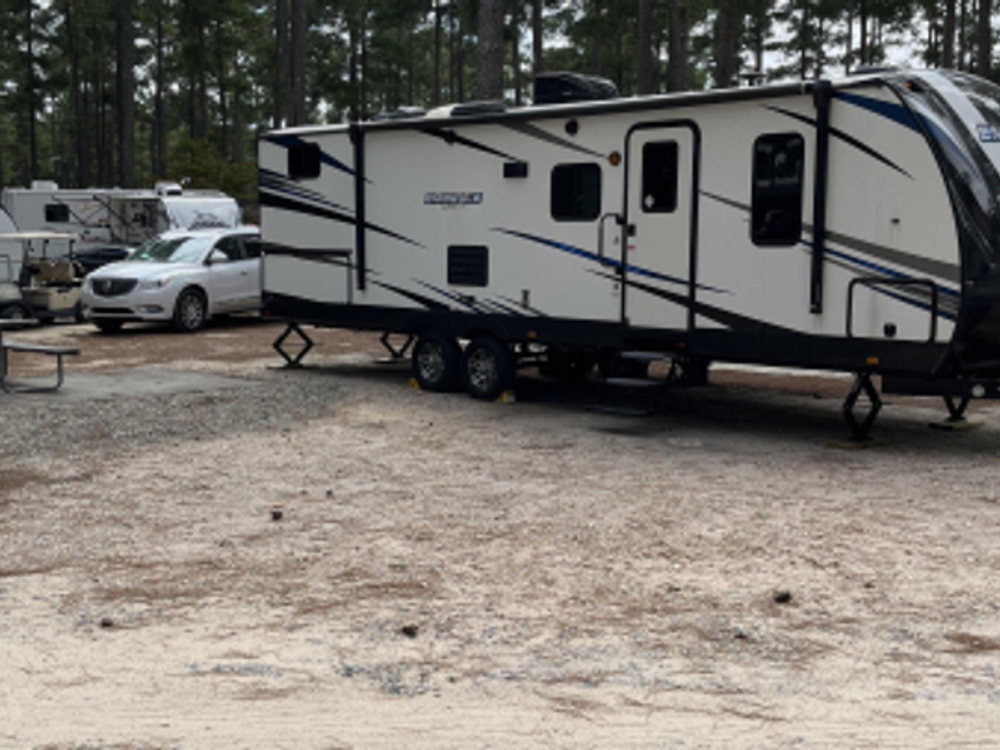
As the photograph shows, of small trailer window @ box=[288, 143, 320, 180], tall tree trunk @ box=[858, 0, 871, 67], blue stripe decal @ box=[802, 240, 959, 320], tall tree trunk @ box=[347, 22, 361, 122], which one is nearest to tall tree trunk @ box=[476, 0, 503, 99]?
small trailer window @ box=[288, 143, 320, 180]

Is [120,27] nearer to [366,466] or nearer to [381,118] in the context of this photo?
[381,118]

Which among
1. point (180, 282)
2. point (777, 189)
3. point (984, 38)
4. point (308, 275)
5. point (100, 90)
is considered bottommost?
point (180, 282)

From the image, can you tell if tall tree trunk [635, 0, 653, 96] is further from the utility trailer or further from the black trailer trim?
the black trailer trim

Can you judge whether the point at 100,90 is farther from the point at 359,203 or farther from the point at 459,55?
the point at 359,203

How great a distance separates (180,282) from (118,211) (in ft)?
31.6

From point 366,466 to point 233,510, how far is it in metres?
1.62

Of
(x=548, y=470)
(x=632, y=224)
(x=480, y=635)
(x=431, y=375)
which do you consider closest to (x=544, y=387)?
(x=431, y=375)

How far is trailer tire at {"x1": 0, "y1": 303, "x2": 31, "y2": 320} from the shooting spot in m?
20.5

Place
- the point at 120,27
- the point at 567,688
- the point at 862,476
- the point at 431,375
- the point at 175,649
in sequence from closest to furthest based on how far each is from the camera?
the point at 567,688
the point at 175,649
the point at 862,476
the point at 431,375
the point at 120,27

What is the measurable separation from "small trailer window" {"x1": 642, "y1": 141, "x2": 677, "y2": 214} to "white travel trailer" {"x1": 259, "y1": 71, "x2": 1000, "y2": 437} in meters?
0.02

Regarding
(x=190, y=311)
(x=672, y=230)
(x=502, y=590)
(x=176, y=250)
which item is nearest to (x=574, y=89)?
(x=672, y=230)

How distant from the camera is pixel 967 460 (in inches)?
383

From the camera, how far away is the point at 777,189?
409 inches

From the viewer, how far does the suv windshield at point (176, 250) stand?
822 inches
